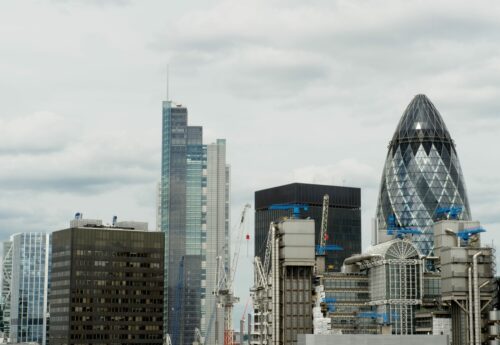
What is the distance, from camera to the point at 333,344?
197375 mm

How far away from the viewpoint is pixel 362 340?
199m

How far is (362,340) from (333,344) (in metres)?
6.11
